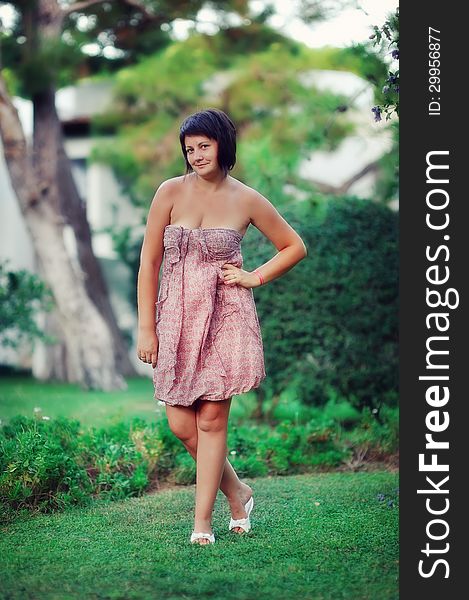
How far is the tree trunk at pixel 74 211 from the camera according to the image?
10836 mm

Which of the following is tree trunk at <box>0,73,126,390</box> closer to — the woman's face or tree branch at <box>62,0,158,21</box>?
tree branch at <box>62,0,158,21</box>

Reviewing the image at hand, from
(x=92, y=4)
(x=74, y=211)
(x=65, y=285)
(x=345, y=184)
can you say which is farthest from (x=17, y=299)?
(x=345, y=184)

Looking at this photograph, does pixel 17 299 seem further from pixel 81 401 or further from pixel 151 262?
pixel 151 262

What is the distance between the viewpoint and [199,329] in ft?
13.0

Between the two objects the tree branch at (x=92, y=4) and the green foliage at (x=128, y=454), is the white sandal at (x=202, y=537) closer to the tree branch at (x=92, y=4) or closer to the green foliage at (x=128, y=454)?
the green foliage at (x=128, y=454)

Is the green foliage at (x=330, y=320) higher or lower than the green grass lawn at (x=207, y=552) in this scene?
higher

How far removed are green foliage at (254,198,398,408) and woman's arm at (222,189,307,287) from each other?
281 cm

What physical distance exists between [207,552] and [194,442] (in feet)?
1.52

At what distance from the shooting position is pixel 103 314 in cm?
1145

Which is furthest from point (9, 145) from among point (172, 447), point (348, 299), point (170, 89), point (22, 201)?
point (172, 447)

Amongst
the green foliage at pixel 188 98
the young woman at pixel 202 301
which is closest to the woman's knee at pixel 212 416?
the young woman at pixel 202 301

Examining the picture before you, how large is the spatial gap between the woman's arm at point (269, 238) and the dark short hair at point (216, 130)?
0.20 metres

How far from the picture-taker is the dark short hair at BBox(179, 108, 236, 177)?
390cm

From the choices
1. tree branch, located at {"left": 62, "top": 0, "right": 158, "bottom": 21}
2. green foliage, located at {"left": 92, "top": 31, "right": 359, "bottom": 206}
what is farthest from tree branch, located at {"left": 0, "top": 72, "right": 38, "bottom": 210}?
green foliage, located at {"left": 92, "top": 31, "right": 359, "bottom": 206}
